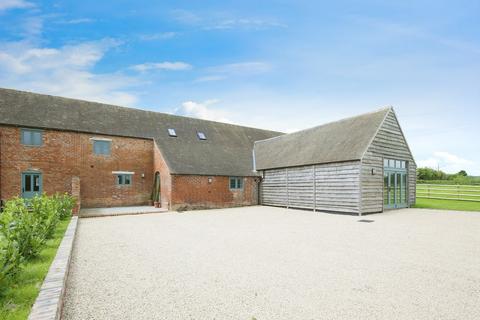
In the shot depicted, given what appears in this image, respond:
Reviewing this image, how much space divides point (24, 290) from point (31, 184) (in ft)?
51.3

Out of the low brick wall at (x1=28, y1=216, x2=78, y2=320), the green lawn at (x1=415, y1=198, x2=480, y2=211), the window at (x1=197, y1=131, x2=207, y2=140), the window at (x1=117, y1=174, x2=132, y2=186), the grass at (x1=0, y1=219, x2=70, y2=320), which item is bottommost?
the green lawn at (x1=415, y1=198, x2=480, y2=211)

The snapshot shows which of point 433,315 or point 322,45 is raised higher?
point 322,45

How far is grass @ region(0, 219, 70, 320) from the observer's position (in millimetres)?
3615

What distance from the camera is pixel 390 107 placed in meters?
16.9

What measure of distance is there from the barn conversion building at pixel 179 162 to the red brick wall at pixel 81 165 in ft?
0.19

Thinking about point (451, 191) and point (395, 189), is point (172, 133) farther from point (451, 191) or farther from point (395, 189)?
point (451, 191)

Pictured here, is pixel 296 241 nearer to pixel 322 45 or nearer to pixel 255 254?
pixel 255 254

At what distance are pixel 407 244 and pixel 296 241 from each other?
3.16m

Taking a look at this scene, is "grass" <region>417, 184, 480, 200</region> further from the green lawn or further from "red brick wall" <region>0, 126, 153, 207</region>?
"red brick wall" <region>0, 126, 153, 207</region>

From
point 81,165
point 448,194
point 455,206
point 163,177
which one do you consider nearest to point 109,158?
point 81,165

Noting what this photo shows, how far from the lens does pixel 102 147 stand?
19.2 meters

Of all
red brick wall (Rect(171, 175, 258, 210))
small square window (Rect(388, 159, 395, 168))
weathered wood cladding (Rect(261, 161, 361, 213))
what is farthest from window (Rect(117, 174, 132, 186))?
small square window (Rect(388, 159, 395, 168))

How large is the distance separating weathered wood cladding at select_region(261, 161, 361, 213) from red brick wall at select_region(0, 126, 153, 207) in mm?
9840

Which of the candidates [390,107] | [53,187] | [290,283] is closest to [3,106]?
[53,187]
